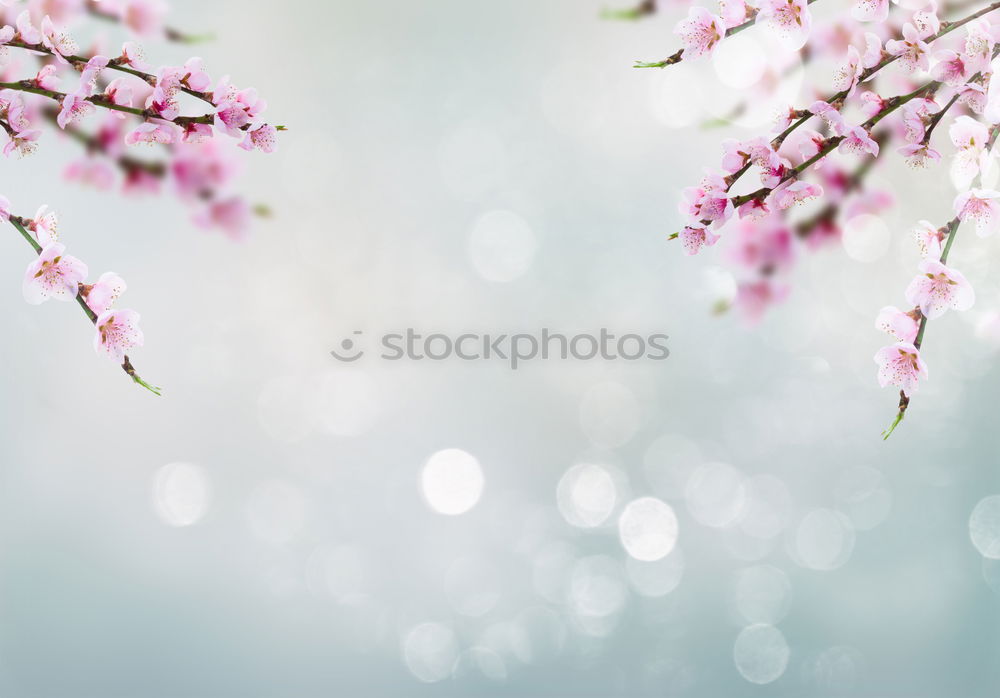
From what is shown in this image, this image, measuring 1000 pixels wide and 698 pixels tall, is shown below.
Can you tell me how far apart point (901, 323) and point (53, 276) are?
897mm

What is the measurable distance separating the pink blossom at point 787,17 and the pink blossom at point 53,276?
757 mm

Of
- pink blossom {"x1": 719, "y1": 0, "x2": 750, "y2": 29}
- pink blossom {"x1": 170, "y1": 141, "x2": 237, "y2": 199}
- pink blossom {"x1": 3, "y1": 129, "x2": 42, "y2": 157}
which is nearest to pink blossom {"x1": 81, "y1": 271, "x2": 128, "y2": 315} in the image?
pink blossom {"x1": 3, "y1": 129, "x2": 42, "y2": 157}

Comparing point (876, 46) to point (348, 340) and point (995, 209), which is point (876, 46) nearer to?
point (995, 209)

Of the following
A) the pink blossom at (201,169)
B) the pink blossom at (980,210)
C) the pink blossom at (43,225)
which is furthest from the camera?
the pink blossom at (201,169)

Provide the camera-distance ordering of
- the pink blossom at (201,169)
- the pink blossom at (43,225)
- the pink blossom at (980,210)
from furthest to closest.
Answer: the pink blossom at (201,169), the pink blossom at (43,225), the pink blossom at (980,210)

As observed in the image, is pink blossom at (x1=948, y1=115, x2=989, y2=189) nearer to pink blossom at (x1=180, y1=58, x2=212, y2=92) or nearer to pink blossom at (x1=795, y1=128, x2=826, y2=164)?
pink blossom at (x1=795, y1=128, x2=826, y2=164)

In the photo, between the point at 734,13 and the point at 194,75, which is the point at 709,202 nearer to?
the point at 734,13

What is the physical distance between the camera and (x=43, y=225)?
0.85m

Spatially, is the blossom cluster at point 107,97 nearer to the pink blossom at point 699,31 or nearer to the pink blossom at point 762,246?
the pink blossom at point 699,31

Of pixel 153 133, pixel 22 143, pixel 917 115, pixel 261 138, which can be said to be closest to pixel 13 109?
pixel 22 143

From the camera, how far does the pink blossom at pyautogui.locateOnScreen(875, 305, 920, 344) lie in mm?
830

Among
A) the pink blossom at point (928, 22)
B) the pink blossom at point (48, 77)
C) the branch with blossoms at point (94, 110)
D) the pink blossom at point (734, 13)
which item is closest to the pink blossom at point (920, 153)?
the pink blossom at point (928, 22)

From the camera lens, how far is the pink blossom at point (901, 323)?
830mm

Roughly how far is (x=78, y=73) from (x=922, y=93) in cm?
86
